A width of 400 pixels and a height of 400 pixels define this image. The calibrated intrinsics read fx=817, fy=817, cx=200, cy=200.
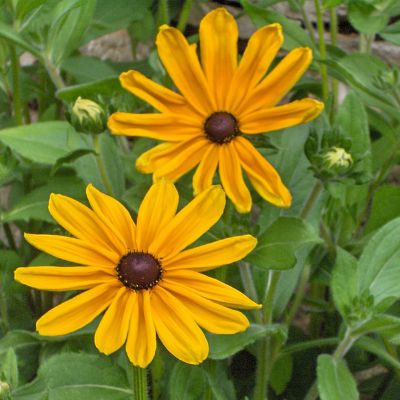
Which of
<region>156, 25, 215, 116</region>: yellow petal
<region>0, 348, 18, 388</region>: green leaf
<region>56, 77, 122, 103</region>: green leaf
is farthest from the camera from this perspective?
<region>56, 77, 122, 103</region>: green leaf

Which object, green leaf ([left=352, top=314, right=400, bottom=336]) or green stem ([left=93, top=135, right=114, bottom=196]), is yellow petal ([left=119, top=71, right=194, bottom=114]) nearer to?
green stem ([left=93, top=135, right=114, bottom=196])

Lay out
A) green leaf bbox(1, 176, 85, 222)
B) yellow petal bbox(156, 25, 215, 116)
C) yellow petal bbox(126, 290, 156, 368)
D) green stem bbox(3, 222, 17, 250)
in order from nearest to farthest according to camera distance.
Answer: yellow petal bbox(126, 290, 156, 368), yellow petal bbox(156, 25, 215, 116), green leaf bbox(1, 176, 85, 222), green stem bbox(3, 222, 17, 250)

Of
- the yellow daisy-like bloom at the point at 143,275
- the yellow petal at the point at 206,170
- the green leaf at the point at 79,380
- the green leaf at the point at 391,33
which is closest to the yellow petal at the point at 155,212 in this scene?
the yellow daisy-like bloom at the point at 143,275

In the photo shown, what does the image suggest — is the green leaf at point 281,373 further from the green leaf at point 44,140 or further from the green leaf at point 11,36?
the green leaf at point 11,36

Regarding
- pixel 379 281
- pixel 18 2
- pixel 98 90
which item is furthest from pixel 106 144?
pixel 379 281

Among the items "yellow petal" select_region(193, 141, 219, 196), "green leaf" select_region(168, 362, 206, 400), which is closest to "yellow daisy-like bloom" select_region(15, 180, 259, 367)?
"yellow petal" select_region(193, 141, 219, 196)

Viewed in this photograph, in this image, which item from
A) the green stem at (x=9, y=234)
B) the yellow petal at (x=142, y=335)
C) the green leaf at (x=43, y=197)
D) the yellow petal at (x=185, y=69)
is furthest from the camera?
the green stem at (x=9, y=234)

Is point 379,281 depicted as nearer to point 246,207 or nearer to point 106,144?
point 246,207
